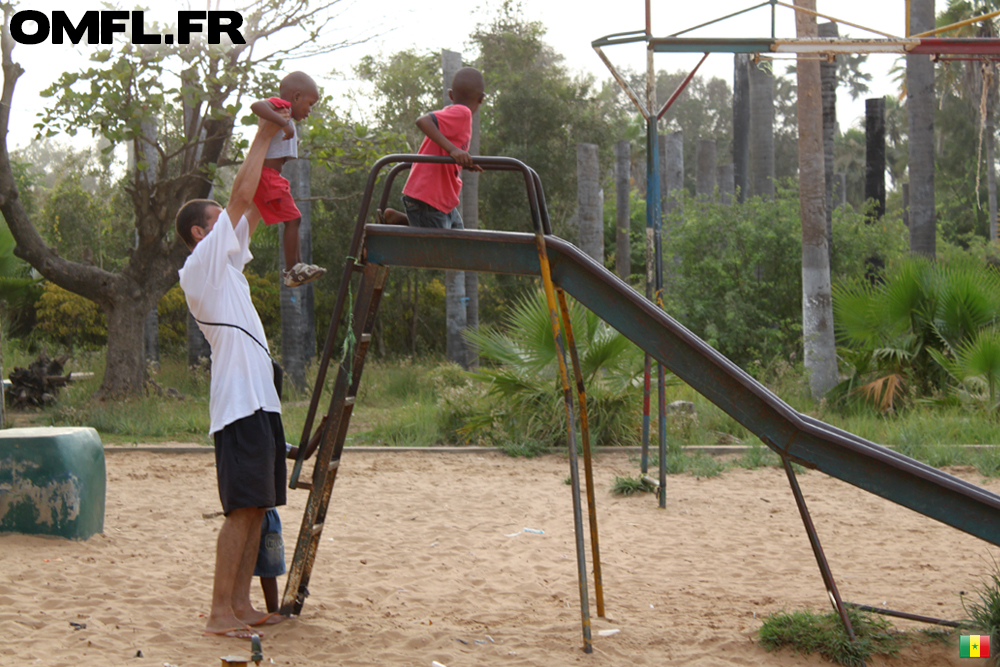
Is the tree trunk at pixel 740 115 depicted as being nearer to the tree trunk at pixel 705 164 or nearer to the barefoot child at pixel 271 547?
the tree trunk at pixel 705 164

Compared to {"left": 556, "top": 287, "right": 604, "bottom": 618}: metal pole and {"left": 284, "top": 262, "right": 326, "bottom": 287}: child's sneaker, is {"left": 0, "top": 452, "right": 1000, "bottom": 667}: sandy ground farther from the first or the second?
{"left": 284, "top": 262, "right": 326, "bottom": 287}: child's sneaker

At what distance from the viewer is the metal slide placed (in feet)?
10.4

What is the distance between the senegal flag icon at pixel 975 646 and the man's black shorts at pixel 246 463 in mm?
2811

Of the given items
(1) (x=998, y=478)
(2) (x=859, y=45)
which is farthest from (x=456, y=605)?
(2) (x=859, y=45)

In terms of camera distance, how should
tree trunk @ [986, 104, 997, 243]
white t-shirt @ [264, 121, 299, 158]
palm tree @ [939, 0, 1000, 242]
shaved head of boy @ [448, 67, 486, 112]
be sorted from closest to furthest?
white t-shirt @ [264, 121, 299, 158], shaved head of boy @ [448, 67, 486, 112], palm tree @ [939, 0, 1000, 242], tree trunk @ [986, 104, 997, 243]

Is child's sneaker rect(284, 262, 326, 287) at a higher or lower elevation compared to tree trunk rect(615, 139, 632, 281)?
lower

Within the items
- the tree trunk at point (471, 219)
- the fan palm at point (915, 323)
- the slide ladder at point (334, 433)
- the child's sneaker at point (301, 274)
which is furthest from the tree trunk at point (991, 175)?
the child's sneaker at point (301, 274)

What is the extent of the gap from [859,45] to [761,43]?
2.48ft

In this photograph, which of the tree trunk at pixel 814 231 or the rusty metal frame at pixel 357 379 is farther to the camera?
the tree trunk at pixel 814 231

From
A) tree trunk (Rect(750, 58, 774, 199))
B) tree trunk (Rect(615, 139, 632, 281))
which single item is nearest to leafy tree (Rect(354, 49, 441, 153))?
tree trunk (Rect(615, 139, 632, 281))

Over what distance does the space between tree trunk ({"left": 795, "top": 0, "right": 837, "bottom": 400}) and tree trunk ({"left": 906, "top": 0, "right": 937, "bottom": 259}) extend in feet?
16.4

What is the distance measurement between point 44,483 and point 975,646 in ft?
15.7

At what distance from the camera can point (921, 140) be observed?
Answer: 48.9ft

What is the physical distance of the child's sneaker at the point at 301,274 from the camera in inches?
149
